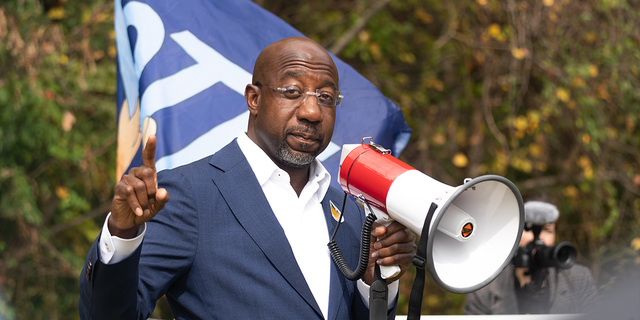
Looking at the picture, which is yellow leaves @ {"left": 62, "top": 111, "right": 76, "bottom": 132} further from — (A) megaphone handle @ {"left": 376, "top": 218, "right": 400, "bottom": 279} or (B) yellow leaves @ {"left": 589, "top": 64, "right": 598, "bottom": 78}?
(B) yellow leaves @ {"left": 589, "top": 64, "right": 598, "bottom": 78}

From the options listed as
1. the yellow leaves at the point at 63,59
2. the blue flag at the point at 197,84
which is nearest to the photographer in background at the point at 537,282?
the blue flag at the point at 197,84

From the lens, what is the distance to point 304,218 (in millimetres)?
2117

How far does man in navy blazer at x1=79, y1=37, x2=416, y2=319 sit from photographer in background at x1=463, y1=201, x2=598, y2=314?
56.5 inches

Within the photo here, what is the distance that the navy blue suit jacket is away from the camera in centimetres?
178

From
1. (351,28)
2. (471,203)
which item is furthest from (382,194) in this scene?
(351,28)

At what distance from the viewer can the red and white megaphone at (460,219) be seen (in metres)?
1.71

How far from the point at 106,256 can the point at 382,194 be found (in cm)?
84

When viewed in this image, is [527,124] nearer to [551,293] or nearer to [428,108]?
[428,108]

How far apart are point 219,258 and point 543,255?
204 centimetres

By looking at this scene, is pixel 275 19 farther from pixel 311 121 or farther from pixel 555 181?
pixel 555 181

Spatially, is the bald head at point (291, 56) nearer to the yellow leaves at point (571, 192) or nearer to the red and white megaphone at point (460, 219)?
the red and white megaphone at point (460, 219)

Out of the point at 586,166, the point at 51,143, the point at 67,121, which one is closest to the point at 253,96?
the point at 67,121

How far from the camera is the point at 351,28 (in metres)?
6.69

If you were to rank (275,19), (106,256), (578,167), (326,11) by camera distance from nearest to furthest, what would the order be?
(106,256) < (275,19) < (578,167) < (326,11)
